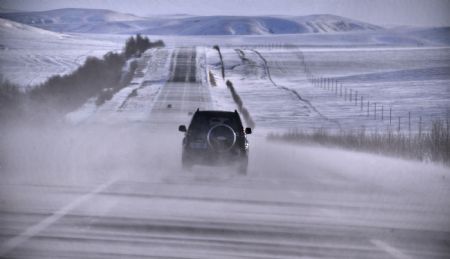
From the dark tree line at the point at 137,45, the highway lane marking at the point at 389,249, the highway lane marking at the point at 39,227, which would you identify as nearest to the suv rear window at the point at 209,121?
the highway lane marking at the point at 39,227

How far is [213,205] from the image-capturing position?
613 inches

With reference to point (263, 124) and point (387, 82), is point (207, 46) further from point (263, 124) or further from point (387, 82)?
point (263, 124)

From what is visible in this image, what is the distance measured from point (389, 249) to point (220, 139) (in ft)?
35.7

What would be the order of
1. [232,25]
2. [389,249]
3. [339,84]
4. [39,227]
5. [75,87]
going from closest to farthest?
[389,249], [39,227], [75,87], [339,84], [232,25]

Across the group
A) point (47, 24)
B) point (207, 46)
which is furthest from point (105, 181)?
point (207, 46)

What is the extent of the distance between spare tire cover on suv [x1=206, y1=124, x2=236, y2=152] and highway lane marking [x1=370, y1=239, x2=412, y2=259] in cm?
1013

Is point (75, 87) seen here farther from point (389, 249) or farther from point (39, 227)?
point (389, 249)

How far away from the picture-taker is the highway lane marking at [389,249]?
11.0 metres

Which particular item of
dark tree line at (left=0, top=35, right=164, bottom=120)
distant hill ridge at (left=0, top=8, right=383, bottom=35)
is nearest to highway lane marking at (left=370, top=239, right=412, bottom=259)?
dark tree line at (left=0, top=35, right=164, bottom=120)

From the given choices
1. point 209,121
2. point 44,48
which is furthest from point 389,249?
point 44,48

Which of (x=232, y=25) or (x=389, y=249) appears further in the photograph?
(x=232, y=25)

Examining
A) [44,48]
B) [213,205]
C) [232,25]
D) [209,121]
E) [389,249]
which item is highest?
[232,25]

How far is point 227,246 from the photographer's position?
11.2 metres

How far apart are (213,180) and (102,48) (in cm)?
5931
